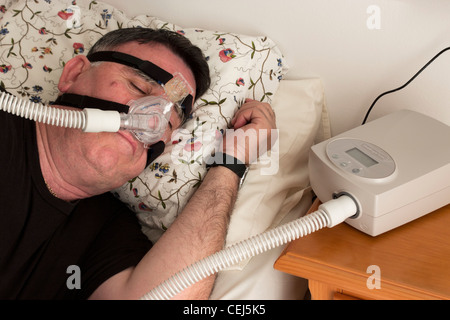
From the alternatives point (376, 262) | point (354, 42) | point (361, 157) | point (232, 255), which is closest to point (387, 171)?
point (361, 157)

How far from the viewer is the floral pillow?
1293mm

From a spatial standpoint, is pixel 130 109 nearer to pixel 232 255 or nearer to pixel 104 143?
pixel 104 143

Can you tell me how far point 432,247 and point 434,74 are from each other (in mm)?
517

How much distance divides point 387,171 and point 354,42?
495mm

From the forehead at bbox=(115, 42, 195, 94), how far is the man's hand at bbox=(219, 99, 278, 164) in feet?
0.58

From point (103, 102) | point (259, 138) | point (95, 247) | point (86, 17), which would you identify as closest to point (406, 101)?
point (259, 138)

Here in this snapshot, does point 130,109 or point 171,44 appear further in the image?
point 171,44

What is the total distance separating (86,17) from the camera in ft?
5.16

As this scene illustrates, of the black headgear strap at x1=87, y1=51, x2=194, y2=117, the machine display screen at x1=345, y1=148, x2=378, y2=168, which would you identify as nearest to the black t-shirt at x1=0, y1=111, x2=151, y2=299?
the black headgear strap at x1=87, y1=51, x2=194, y2=117

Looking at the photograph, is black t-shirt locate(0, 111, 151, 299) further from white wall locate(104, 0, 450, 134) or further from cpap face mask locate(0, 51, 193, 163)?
white wall locate(104, 0, 450, 134)

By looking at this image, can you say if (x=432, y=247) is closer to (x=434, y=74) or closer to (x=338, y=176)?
(x=338, y=176)

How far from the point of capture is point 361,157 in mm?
1059

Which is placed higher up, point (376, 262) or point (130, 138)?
point (130, 138)

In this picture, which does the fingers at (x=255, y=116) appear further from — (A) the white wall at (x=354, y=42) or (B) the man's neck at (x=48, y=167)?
(B) the man's neck at (x=48, y=167)
